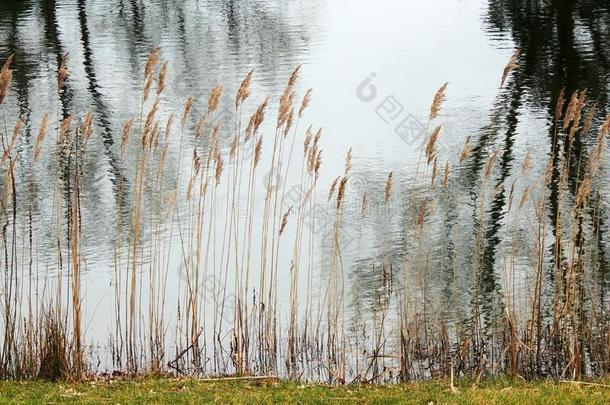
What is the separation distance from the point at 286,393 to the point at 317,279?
400 centimetres

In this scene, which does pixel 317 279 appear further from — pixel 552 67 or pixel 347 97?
pixel 552 67

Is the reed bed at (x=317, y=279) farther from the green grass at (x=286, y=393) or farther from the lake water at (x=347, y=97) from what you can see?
the green grass at (x=286, y=393)

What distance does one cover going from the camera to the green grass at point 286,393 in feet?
21.0

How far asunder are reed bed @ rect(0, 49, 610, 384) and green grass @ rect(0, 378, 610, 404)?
468 millimetres

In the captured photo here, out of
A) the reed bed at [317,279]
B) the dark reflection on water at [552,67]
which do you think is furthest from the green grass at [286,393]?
the dark reflection on water at [552,67]

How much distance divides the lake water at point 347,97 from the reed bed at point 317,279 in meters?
0.07

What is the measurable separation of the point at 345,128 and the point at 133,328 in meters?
8.12

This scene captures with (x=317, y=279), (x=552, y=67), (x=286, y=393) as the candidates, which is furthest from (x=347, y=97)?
(x=286, y=393)

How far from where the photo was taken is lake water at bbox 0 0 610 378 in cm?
1100

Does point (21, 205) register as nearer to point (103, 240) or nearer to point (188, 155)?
point (103, 240)

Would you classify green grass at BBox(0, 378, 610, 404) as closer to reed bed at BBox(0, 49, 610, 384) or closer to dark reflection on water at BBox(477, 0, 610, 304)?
reed bed at BBox(0, 49, 610, 384)

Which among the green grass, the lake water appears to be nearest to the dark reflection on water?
the lake water

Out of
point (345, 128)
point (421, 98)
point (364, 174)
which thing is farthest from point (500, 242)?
point (421, 98)

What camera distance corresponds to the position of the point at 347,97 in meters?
17.8
